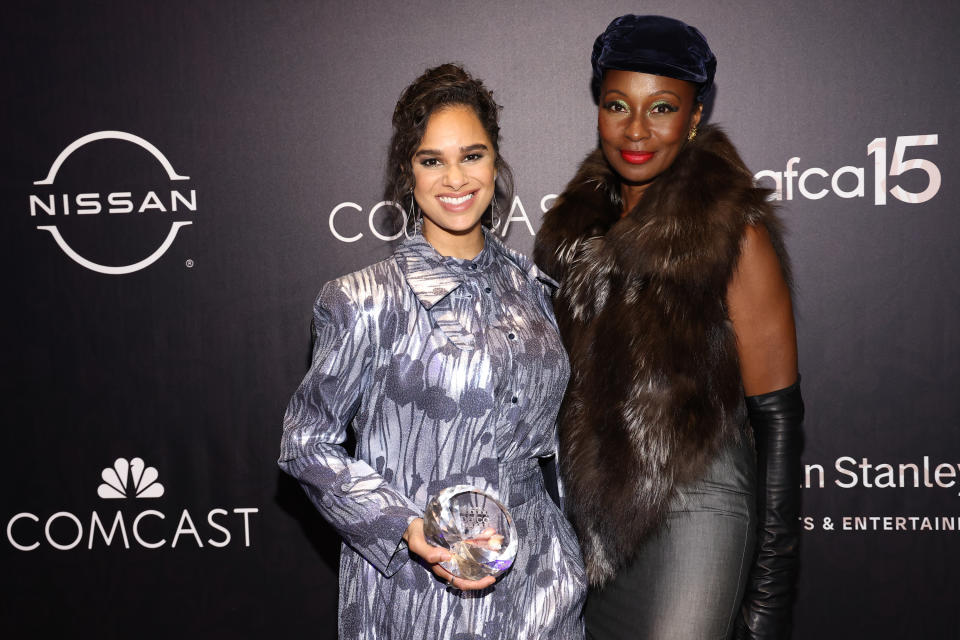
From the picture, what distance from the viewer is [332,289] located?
5.42 ft

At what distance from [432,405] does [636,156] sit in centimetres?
82

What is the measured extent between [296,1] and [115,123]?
30.2 inches

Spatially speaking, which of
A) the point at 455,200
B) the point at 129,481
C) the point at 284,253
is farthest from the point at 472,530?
the point at 129,481

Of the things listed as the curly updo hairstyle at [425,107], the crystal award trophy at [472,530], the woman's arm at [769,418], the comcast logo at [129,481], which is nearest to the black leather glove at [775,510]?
the woman's arm at [769,418]

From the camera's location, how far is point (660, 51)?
1.88 meters

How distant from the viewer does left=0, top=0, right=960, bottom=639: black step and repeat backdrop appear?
2.58m

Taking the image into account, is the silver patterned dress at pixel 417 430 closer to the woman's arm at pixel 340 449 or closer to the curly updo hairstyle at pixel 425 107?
the woman's arm at pixel 340 449

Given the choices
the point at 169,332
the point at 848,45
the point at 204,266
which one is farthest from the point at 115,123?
the point at 848,45

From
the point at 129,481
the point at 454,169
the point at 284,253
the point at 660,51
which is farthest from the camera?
the point at 129,481

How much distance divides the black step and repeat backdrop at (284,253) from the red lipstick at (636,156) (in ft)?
2.39

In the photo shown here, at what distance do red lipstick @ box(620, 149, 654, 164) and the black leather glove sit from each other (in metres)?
0.63

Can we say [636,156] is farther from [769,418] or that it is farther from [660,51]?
[769,418]

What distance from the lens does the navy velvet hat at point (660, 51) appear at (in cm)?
187

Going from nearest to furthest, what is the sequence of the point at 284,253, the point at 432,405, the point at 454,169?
the point at 432,405 → the point at 454,169 → the point at 284,253
